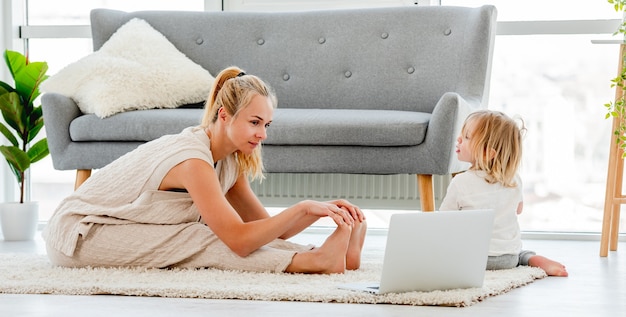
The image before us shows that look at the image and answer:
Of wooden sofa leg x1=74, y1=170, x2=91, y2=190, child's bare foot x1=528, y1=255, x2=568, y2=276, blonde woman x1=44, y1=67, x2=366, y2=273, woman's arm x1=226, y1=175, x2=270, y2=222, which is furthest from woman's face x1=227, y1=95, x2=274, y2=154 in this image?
wooden sofa leg x1=74, y1=170, x2=91, y2=190

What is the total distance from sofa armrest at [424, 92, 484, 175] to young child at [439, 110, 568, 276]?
19.8 inches

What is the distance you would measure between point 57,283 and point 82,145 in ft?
4.34

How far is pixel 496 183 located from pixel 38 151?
195cm

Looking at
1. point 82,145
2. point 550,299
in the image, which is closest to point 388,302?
point 550,299

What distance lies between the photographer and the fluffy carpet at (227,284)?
1.85 meters

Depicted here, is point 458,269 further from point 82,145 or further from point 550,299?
point 82,145

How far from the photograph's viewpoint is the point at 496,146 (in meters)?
2.44

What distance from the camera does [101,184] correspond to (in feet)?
7.86

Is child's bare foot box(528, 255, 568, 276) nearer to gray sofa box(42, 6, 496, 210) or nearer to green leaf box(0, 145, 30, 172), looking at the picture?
gray sofa box(42, 6, 496, 210)

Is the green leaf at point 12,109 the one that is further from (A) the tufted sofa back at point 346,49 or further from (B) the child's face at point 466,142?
(B) the child's face at point 466,142

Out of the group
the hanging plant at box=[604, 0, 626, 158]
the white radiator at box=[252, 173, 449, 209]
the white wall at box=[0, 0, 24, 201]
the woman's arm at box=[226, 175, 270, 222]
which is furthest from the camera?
the white wall at box=[0, 0, 24, 201]

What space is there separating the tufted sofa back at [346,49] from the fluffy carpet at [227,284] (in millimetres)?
1294

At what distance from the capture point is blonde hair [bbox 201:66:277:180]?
2316mm

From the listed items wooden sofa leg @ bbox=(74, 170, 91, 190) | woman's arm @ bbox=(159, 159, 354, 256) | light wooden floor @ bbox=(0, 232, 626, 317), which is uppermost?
woman's arm @ bbox=(159, 159, 354, 256)
